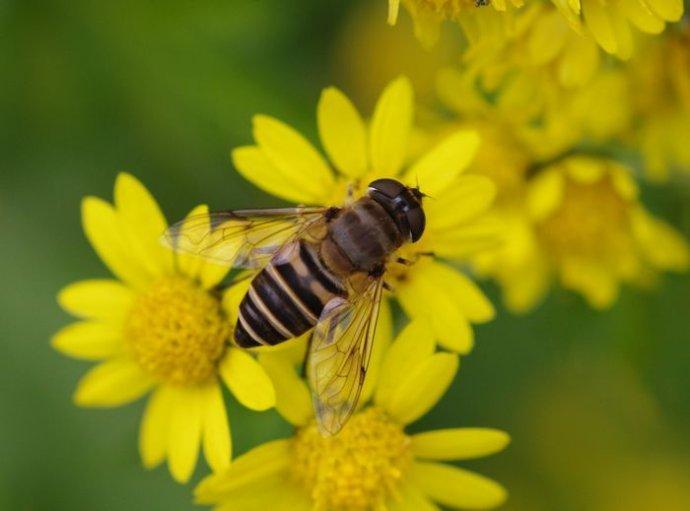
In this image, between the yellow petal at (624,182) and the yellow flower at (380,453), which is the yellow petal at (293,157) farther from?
the yellow petal at (624,182)

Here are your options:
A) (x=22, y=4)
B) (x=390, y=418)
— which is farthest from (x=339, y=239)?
(x=22, y=4)

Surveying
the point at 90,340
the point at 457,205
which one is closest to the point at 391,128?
the point at 457,205

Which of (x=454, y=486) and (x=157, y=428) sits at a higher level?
(x=157, y=428)

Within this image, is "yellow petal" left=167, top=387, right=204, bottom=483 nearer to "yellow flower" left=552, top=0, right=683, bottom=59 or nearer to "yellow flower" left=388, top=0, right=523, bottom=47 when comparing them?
"yellow flower" left=388, top=0, right=523, bottom=47

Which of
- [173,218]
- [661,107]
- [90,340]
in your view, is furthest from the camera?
[173,218]

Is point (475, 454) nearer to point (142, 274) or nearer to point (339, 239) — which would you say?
point (339, 239)

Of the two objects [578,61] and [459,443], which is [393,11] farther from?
[459,443]

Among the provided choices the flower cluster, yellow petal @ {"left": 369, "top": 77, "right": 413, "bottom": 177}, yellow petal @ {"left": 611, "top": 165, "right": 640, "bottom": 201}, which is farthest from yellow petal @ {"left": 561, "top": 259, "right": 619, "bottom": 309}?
yellow petal @ {"left": 369, "top": 77, "right": 413, "bottom": 177}
